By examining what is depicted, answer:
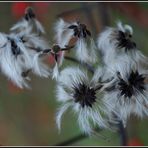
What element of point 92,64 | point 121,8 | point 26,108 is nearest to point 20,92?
point 26,108

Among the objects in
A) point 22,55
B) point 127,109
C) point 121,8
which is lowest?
point 127,109

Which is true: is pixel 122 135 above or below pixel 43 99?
below

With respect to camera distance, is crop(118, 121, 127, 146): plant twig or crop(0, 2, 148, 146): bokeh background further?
crop(0, 2, 148, 146): bokeh background

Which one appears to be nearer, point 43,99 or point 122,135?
point 122,135

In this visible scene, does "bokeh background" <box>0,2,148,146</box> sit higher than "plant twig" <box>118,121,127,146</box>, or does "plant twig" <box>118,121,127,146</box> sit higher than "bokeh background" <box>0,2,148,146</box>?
"bokeh background" <box>0,2,148,146</box>

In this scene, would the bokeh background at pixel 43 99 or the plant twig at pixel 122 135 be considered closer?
the plant twig at pixel 122 135

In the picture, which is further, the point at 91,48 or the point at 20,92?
the point at 20,92

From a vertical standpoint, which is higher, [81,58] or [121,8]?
[121,8]

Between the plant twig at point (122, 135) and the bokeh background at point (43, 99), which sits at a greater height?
the bokeh background at point (43, 99)

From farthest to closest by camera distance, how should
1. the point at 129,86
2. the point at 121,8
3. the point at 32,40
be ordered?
the point at 121,8 → the point at 32,40 → the point at 129,86

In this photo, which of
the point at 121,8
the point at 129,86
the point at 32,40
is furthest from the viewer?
the point at 121,8

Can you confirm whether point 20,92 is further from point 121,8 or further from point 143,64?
point 143,64
